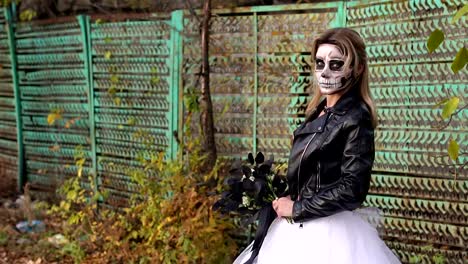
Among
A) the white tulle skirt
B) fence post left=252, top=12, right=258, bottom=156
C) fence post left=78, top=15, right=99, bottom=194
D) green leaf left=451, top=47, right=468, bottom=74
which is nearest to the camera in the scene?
green leaf left=451, top=47, right=468, bottom=74

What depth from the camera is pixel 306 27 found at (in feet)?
13.6

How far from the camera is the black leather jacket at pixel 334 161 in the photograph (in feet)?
7.41

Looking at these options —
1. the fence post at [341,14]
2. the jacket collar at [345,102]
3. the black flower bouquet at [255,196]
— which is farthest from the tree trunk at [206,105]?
the jacket collar at [345,102]

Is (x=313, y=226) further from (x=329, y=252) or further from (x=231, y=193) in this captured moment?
(x=231, y=193)

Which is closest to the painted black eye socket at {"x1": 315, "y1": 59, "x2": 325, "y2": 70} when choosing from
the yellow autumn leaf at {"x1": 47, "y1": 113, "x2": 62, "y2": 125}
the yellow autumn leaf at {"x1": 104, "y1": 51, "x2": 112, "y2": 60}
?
the yellow autumn leaf at {"x1": 104, "y1": 51, "x2": 112, "y2": 60}

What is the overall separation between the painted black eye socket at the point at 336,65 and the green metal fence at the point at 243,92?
1.43 metres

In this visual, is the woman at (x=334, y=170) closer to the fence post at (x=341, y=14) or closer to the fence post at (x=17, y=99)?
the fence post at (x=341, y=14)

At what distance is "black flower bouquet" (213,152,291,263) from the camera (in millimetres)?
2650

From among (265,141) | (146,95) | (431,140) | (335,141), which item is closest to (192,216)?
(265,141)

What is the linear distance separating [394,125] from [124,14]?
293cm

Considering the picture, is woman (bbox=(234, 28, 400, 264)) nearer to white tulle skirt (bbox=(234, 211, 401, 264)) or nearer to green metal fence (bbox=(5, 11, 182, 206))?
white tulle skirt (bbox=(234, 211, 401, 264))

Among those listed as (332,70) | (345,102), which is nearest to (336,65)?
(332,70)

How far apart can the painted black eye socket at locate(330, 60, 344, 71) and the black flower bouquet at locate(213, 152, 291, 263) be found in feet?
2.02

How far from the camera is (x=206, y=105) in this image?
15.0 feet
